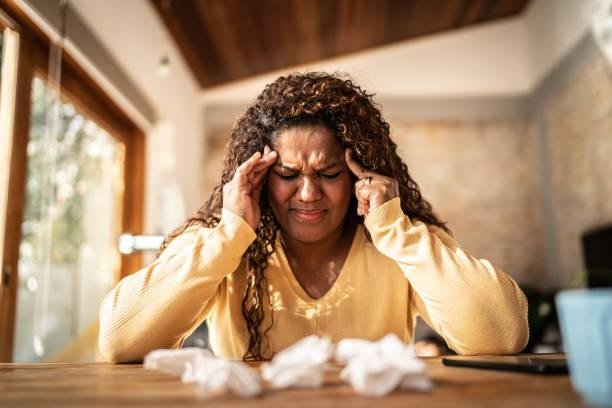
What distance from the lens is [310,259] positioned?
146 cm

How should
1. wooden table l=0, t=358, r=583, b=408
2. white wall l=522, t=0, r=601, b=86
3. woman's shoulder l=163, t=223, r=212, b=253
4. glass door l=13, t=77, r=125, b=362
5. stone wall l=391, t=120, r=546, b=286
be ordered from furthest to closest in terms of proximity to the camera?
stone wall l=391, t=120, r=546, b=286, white wall l=522, t=0, r=601, b=86, glass door l=13, t=77, r=125, b=362, woman's shoulder l=163, t=223, r=212, b=253, wooden table l=0, t=358, r=583, b=408

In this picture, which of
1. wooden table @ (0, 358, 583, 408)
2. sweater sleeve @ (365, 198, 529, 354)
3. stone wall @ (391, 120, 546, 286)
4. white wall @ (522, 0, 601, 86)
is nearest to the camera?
wooden table @ (0, 358, 583, 408)

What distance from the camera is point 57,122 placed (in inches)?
110

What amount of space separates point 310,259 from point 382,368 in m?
0.87

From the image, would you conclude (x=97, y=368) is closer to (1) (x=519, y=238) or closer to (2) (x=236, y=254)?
(2) (x=236, y=254)

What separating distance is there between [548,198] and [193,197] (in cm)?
348

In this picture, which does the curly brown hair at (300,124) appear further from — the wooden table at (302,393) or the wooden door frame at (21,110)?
the wooden door frame at (21,110)

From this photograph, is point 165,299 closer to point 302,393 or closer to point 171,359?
point 171,359

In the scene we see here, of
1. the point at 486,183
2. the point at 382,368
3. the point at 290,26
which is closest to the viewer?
the point at 382,368

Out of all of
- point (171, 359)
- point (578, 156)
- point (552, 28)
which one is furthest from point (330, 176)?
point (552, 28)

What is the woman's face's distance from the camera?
4.52 ft

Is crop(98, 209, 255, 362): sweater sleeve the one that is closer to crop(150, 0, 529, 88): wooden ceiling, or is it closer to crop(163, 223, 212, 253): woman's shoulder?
crop(163, 223, 212, 253): woman's shoulder

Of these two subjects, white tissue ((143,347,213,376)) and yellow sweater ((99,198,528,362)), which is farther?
yellow sweater ((99,198,528,362))

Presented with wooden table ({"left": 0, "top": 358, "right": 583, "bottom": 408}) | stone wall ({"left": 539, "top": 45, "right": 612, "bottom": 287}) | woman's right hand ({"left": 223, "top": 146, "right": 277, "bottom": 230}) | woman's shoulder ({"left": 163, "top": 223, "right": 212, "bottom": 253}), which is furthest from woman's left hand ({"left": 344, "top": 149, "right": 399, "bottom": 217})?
stone wall ({"left": 539, "top": 45, "right": 612, "bottom": 287})
